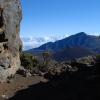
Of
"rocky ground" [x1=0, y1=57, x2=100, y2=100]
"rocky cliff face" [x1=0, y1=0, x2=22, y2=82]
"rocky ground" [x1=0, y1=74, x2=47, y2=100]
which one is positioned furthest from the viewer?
"rocky cliff face" [x1=0, y1=0, x2=22, y2=82]

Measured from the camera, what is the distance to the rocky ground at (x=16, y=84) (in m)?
28.7

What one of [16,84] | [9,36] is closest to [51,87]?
[16,84]

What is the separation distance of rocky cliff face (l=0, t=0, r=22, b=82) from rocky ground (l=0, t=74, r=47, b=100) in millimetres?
827

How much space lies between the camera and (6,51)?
3350 centimetres

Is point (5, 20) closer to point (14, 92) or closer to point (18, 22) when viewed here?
point (18, 22)

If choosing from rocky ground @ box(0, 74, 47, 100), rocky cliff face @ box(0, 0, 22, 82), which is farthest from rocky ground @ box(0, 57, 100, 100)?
rocky cliff face @ box(0, 0, 22, 82)

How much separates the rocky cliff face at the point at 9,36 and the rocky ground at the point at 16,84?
83 cm

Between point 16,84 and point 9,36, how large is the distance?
198 inches

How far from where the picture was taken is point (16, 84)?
3294cm

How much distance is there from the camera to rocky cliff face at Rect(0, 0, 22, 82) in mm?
32438

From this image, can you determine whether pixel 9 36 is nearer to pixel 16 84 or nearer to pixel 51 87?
pixel 16 84

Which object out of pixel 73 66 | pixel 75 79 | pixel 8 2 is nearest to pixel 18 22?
pixel 8 2

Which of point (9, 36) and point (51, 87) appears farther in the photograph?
point (9, 36)

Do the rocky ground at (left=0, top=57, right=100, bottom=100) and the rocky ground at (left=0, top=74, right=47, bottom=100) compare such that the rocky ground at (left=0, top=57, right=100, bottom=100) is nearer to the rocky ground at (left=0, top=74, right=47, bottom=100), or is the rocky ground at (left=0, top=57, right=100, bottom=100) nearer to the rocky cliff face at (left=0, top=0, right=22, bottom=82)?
the rocky ground at (left=0, top=74, right=47, bottom=100)
